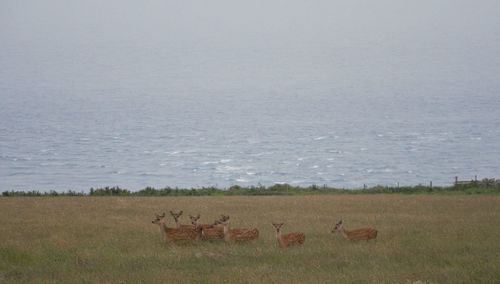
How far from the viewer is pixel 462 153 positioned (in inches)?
3804

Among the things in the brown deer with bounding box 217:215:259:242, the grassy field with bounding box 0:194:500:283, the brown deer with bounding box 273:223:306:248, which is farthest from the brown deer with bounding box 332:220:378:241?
the brown deer with bounding box 217:215:259:242

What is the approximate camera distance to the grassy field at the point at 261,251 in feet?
53.9

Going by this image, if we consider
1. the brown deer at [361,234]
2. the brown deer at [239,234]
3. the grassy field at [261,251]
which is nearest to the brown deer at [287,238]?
the grassy field at [261,251]

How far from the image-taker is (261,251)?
1941cm

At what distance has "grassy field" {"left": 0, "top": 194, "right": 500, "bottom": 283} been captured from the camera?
16438mm

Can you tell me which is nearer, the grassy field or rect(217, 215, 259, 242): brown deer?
the grassy field

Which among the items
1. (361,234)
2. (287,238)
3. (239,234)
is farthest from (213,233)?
(361,234)

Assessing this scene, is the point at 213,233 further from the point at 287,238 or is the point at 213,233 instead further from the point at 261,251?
the point at 261,251

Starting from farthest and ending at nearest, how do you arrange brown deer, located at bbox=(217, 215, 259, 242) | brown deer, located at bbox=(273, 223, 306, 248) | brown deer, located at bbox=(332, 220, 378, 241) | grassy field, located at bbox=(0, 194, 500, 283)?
brown deer, located at bbox=(332, 220, 378, 241)
brown deer, located at bbox=(217, 215, 259, 242)
brown deer, located at bbox=(273, 223, 306, 248)
grassy field, located at bbox=(0, 194, 500, 283)

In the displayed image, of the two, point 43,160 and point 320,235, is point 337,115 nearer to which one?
point 43,160

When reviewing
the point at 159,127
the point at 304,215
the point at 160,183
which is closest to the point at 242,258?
the point at 304,215

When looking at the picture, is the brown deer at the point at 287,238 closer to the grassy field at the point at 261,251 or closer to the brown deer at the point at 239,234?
the grassy field at the point at 261,251

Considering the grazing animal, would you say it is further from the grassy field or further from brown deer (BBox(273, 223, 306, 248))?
brown deer (BBox(273, 223, 306, 248))

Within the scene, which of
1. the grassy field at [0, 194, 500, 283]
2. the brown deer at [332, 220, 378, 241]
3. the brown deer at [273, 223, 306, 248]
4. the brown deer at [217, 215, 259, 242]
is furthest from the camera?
the brown deer at [332, 220, 378, 241]
